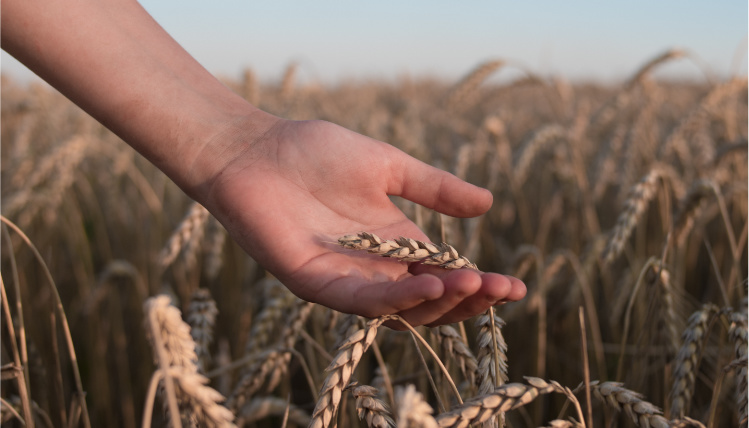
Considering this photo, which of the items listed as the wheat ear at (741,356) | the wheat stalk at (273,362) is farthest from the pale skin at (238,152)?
the wheat ear at (741,356)

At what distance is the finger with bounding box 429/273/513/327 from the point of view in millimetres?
975

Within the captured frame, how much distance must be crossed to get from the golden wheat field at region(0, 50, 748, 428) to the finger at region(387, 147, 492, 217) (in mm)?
122

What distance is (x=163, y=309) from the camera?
692 millimetres

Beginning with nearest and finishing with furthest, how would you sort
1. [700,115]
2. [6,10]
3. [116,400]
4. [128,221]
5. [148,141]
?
[6,10], [148,141], [116,400], [700,115], [128,221]

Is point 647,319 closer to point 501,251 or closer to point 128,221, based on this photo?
point 501,251

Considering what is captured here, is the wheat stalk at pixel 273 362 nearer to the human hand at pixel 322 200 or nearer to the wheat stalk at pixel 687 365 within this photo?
the human hand at pixel 322 200

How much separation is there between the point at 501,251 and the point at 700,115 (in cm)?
117

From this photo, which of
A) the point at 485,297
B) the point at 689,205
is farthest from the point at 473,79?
the point at 485,297

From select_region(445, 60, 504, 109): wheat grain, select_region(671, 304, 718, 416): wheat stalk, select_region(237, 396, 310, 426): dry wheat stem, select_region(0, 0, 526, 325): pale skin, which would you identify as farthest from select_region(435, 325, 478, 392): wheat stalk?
select_region(445, 60, 504, 109): wheat grain

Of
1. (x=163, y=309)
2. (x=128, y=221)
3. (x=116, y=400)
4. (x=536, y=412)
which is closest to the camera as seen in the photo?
(x=163, y=309)

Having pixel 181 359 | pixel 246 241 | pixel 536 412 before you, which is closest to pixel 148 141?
pixel 246 241

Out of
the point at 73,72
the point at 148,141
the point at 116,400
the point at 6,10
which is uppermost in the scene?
the point at 6,10

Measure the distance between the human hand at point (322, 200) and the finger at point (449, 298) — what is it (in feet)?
0.09

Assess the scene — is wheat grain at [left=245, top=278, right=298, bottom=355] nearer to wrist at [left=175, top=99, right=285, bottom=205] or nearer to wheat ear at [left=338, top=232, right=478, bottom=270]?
wrist at [left=175, top=99, right=285, bottom=205]
